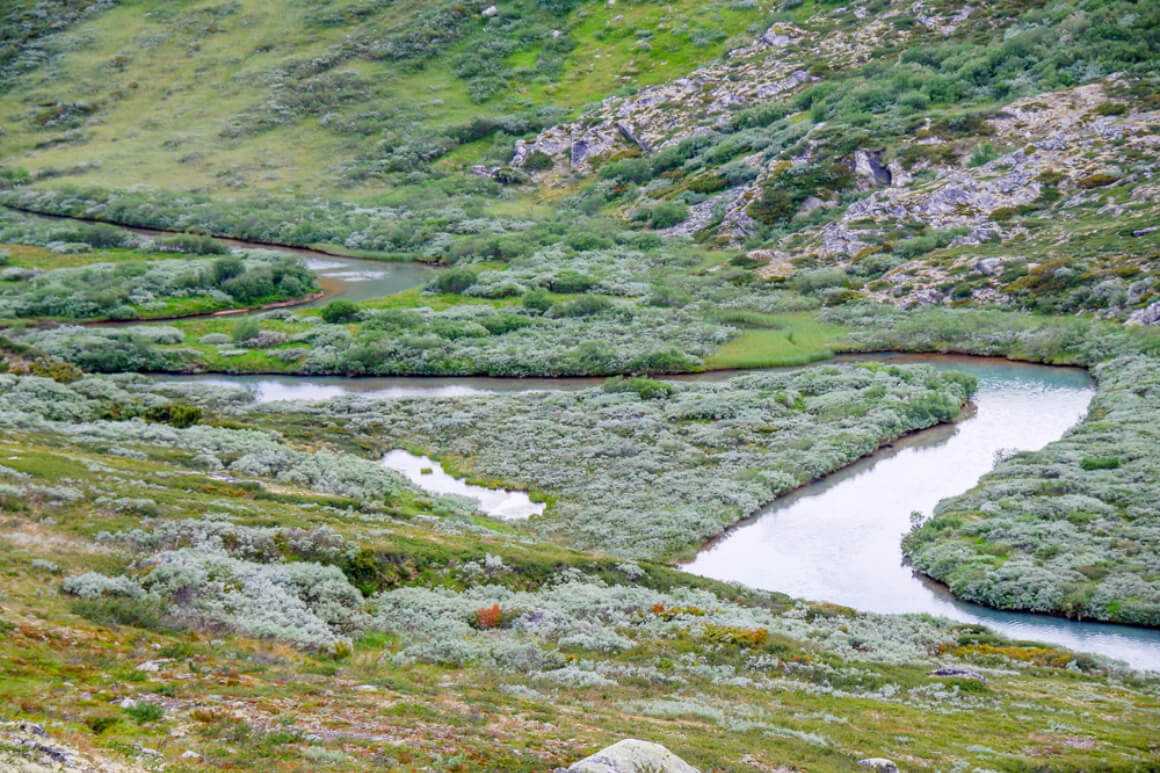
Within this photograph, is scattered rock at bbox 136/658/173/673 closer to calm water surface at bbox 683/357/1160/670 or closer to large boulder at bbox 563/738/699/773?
large boulder at bbox 563/738/699/773

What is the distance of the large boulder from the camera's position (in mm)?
14234

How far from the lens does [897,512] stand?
4538 centimetres

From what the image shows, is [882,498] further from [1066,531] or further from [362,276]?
[362,276]

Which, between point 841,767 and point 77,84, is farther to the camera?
point 77,84

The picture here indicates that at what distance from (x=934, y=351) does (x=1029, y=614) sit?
127 feet

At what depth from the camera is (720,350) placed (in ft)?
237

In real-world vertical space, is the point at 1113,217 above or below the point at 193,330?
above

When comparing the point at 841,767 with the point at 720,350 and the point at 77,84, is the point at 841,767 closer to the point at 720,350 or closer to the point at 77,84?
the point at 720,350

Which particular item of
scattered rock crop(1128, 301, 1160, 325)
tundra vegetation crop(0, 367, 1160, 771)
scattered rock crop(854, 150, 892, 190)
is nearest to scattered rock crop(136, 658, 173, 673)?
tundra vegetation crop(0, 367, 1160, 771)

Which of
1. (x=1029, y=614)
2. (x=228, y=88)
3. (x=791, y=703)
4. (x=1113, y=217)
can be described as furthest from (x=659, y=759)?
(x=228, y=88)

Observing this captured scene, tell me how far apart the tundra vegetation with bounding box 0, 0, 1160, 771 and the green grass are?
0.37 m

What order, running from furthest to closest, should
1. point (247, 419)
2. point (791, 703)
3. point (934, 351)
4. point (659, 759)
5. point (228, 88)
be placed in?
point (228, 88) → point (934, 351) → point (247, 419) → point (791, 703) → point (659, 759)

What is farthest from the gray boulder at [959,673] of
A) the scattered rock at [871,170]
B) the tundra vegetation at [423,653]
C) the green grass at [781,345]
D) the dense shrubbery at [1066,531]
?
the scattered rock at [871,170]

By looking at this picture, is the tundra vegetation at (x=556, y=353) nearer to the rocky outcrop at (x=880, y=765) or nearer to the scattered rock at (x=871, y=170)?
the rocky outcrop at (x=880, y=765)
